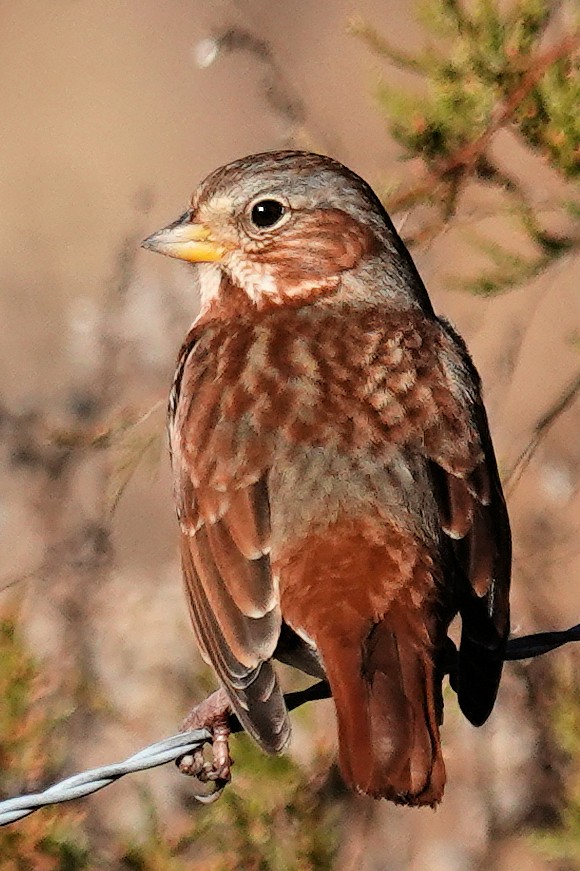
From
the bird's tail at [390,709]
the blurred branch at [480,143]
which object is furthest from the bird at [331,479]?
the blurred branch at [480,143]

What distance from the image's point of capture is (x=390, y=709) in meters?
3.20

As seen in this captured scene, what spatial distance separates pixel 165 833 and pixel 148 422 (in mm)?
1160

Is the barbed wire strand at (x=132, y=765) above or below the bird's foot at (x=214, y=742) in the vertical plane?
above

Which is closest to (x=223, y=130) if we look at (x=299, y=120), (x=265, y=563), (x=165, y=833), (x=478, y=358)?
(x=478, y=358)

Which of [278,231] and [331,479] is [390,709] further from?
[278,231]

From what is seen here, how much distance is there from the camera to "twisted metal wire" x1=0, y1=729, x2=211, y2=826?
3158mm

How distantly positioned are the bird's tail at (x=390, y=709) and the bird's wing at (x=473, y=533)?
19 centimetres

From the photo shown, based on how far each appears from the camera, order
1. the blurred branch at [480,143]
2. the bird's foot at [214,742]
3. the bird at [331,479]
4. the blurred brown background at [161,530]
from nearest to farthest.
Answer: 1. the bird at [331,479]
2. the bird's foot at [214,742]
3. the blurred branch at [480,143]
4. the blurred brown background at [161,530]

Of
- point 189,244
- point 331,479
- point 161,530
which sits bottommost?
point 161,530

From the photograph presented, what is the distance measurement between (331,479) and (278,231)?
1062 millimetres

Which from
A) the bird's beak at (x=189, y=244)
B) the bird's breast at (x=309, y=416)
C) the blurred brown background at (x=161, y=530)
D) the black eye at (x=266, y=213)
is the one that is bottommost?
the blurred brown background at (x=161, y=530)

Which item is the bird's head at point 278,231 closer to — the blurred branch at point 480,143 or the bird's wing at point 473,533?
the blurred branch at point 480,143

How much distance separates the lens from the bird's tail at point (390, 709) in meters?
3.12

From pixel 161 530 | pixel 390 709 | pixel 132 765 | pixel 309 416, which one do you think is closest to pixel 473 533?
pixel 309 416
